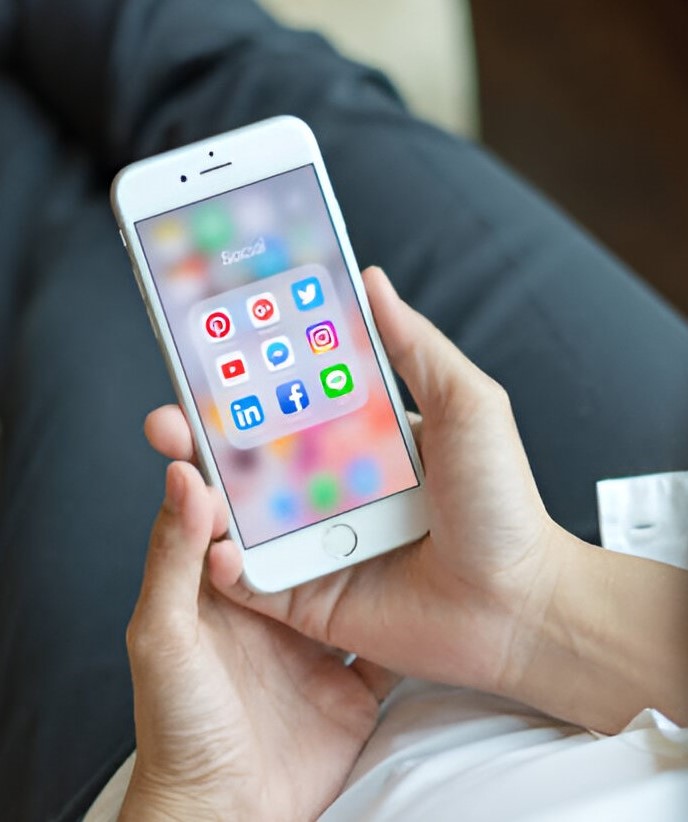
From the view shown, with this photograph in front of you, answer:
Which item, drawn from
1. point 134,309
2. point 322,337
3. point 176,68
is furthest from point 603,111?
point 322,337

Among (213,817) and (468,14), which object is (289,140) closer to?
(213,817)

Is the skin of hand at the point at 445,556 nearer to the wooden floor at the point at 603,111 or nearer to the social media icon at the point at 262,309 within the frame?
the social media icon at the point at 262,309

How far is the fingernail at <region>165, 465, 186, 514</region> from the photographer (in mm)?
483

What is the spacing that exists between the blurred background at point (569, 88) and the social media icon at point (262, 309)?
683 millimetres

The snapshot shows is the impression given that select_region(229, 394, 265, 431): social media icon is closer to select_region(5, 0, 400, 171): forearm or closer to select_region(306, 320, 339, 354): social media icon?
select_region(306, 320, 339, 354): social media icon

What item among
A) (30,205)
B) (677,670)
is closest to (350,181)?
(30,205)

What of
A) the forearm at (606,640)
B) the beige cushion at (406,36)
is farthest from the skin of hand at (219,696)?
the beige cushion at (406,36)

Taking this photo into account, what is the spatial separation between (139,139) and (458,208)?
0.30 m

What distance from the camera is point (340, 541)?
56 centimetres

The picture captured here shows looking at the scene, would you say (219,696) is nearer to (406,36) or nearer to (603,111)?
(406,36)

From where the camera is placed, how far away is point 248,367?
55 cm

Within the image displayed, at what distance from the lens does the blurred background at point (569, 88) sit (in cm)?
117

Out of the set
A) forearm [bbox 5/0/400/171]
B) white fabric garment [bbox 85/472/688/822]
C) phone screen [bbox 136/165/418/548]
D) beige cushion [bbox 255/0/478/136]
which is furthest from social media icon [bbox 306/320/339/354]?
beige cushion [bbox 255/0/478/136]

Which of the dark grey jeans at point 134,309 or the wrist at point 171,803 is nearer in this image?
the wrist at point 171,803
